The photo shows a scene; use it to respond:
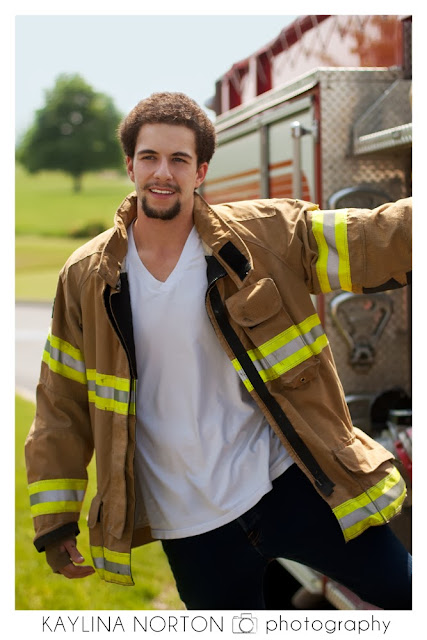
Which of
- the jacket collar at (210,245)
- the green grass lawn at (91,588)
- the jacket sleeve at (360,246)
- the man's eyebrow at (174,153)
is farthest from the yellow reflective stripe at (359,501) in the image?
the green grass lawn at (91,588)

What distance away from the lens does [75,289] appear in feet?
7.50

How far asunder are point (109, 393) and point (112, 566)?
51cm

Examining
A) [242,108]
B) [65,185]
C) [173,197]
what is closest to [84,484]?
[173,197]

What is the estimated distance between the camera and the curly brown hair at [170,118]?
2.21 metres

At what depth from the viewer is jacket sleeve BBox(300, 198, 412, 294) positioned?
2.08 meters

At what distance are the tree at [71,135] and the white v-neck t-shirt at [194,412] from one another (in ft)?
156

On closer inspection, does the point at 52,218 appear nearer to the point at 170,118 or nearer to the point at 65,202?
the point at 65,202

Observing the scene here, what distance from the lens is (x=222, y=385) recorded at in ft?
7.20

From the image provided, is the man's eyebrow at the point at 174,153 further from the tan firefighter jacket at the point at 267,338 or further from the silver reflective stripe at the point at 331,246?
the silver reflective stripe at the point at 331,246

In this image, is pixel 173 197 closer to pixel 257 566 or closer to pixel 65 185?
pixel 257 566

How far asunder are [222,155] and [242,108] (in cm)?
36

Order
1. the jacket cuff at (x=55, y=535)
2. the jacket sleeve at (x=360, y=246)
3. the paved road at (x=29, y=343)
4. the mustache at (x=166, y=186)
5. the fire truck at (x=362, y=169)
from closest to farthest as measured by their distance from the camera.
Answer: the jacket sleeve at (x=360, y=246)
the mustache at (x=166, y=186)
the jacket cuff at (x=55, y=535)
the fire truck at (x=362, y=169)
the paved road at (x=29, y=343)

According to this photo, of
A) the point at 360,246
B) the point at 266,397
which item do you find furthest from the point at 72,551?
the point at 360,246

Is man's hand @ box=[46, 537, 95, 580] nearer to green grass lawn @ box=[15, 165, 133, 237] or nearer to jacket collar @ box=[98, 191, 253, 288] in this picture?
jacket collar @ box=[98, 191, 253, 288]
